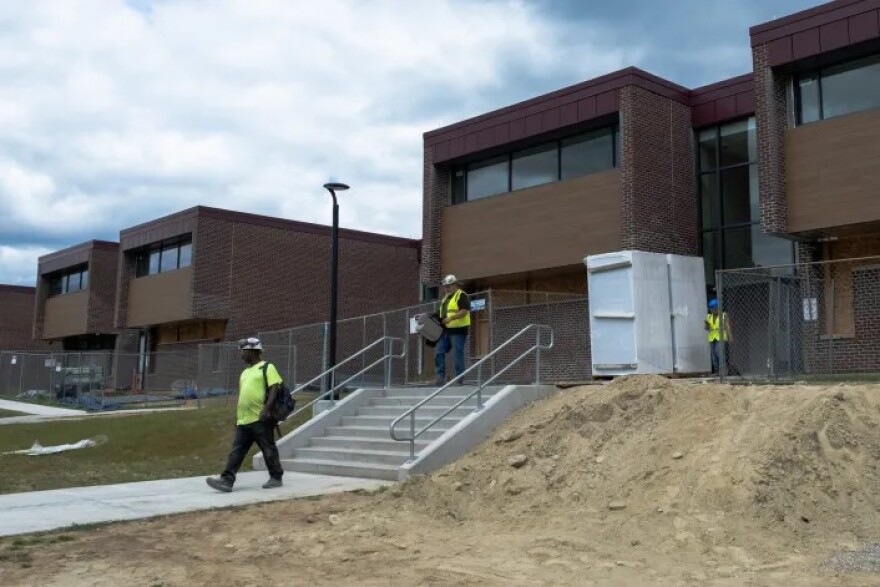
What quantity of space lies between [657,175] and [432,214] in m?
6.69

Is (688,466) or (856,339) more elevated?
(856,339)

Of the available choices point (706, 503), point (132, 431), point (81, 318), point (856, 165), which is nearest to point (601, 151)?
point (856, 165)

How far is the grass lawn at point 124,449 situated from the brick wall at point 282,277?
422 inches

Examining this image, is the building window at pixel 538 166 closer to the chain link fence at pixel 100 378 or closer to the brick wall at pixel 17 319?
the chain link fence at pixel 100 378

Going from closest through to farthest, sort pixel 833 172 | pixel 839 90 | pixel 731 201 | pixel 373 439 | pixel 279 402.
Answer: pixel 279 402
pixel 373 439
pixel 833 172
pixel 839 90
pixel 731 201

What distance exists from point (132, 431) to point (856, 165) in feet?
49.6

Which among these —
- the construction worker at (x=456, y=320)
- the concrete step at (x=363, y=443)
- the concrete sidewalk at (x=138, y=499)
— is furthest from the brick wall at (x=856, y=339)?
the concrete sidewalk at (x=138, y=499)

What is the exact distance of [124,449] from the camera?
51.1 ft

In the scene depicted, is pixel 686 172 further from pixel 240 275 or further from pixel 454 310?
pixel 240 275

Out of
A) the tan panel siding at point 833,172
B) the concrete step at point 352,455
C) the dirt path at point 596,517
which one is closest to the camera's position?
the dirt path at point 596,517

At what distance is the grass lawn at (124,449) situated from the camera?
459 inches

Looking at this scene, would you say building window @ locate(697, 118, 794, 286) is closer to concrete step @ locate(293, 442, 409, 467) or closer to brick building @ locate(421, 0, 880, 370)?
brick building @ locate(421, 0, 880, 370)

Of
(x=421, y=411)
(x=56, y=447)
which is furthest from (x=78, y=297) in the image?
(x=421, y=411)

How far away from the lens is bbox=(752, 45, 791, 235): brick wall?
55.8ft
